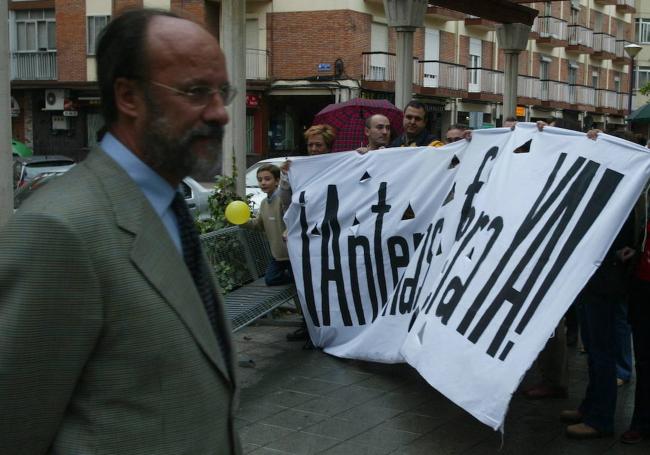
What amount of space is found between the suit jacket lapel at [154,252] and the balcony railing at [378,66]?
31.6 meters

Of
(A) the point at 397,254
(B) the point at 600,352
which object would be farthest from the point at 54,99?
(B) the point at 600,352

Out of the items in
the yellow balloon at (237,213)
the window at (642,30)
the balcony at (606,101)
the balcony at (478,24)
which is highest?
the window at (642,30)

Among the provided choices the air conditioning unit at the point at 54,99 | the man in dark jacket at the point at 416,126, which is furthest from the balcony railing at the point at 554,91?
the man in dark jacket at the point at 416,126

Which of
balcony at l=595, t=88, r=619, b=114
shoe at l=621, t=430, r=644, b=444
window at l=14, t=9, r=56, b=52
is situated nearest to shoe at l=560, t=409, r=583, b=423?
shoe at l=621, t=430, r=644, b=444

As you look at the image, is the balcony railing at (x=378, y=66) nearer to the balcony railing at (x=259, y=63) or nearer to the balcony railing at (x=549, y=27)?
the balcony railing at (x=259, y=63)

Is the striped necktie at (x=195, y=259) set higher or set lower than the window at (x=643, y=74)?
lower

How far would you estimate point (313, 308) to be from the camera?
6.82m

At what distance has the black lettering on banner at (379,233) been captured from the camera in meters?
6.55

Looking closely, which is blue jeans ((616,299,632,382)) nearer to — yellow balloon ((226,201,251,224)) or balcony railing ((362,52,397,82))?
yellow balloon ((226,201,251,224))

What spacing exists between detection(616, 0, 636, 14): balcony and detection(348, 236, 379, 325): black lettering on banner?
53771 millimetres

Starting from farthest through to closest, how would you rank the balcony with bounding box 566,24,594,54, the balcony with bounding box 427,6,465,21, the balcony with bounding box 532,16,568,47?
the balcony with bounding box 566,24,594,54 < the balcony with bounding box 532,16,568,47 < the balcony with bounding box 427,6,465,21

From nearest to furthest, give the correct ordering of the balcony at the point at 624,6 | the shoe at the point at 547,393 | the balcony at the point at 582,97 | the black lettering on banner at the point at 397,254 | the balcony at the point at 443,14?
the shoe at the point at 547,393 < the black lettering on banner at the point at 397,254 < the balcony at the point at 443,14 < the balcony at the point at 582,97 < the balcony at the point at 624,6

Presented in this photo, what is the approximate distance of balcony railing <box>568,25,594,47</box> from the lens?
4984 centimetres

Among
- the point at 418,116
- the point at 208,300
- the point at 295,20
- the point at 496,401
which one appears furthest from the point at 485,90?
the point at 208,300
